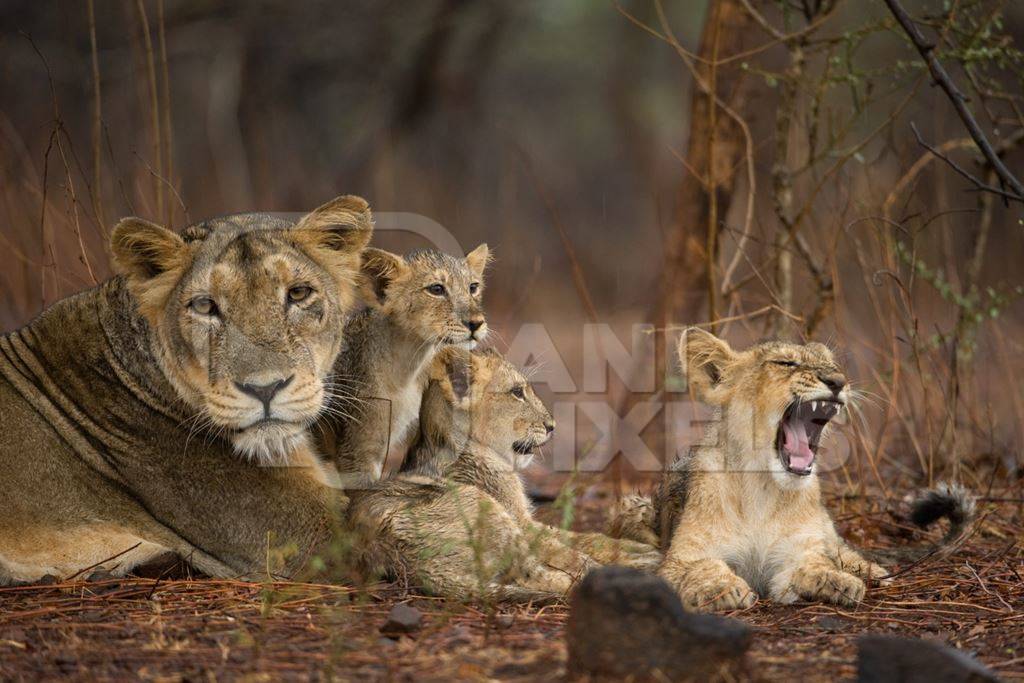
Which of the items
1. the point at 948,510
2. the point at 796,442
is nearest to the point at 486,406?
the point at 796,442

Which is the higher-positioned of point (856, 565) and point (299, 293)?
point (299, 293)

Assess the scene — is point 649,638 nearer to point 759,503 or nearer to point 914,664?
point 914,664

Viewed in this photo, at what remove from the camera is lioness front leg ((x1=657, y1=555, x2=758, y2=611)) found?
14.2ft

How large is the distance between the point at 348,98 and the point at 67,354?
12532mm

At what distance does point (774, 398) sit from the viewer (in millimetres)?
4875

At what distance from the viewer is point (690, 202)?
8.28 metres

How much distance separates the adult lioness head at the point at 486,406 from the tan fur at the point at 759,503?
2.53ft

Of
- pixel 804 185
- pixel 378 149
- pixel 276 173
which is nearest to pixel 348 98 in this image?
pixel 378 149

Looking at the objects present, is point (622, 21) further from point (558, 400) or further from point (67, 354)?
point (67, 354)

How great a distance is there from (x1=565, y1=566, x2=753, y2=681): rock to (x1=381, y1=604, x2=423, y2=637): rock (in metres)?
0.65

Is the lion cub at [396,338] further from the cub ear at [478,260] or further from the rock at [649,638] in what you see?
the rock at [649,638]

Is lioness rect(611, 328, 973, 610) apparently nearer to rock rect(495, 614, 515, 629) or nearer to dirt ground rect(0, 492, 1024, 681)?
dirt ground rect(0, 492, 1024, 681)

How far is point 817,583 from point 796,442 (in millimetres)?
686

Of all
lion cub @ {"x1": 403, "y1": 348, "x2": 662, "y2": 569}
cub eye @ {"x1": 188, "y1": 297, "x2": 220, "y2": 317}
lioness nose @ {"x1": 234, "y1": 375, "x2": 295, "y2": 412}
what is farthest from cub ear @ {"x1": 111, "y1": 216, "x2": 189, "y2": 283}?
lion cub @ {"x1": 403, "y1": 348, "x2": 662, "y2": 569}
